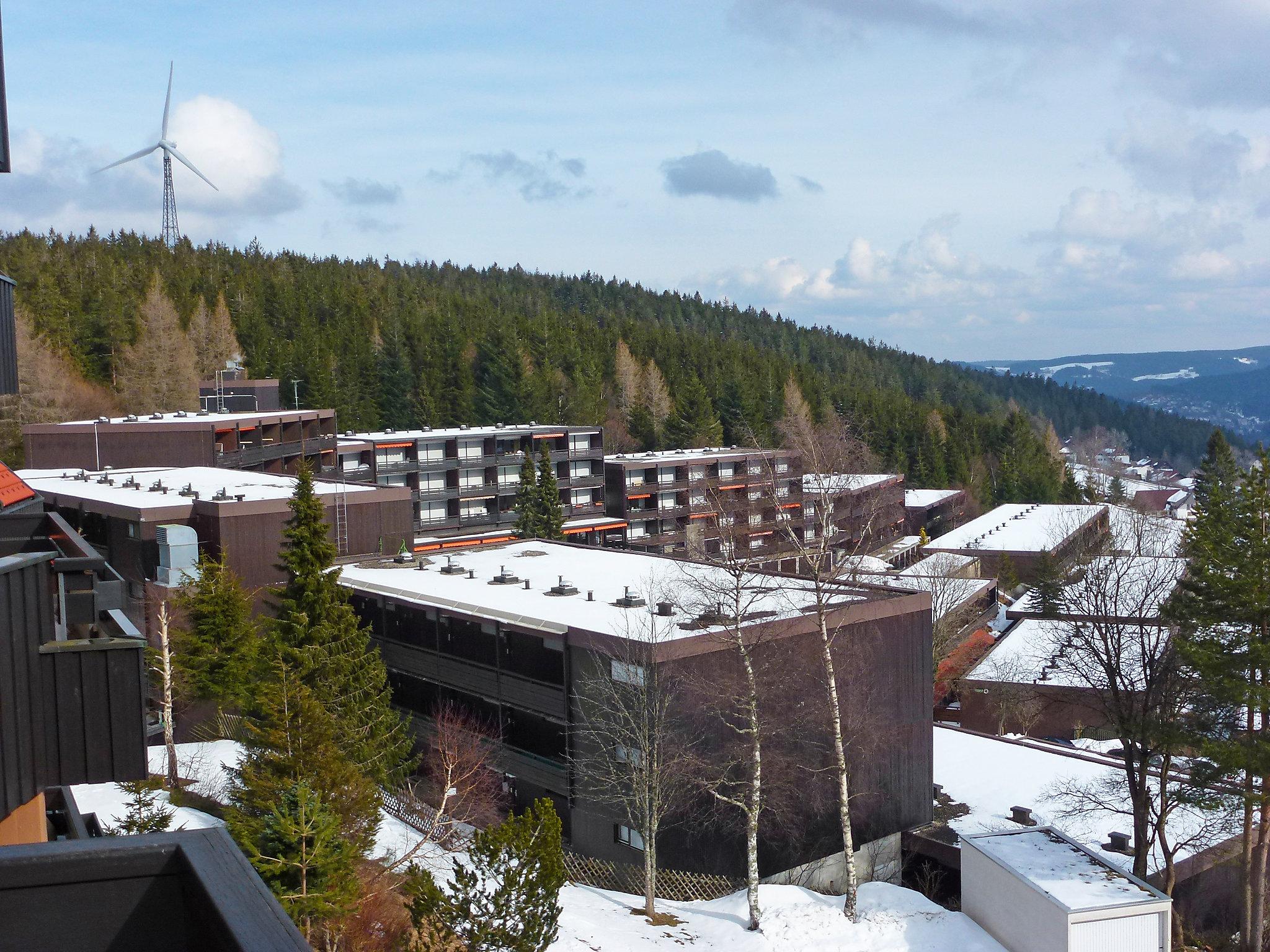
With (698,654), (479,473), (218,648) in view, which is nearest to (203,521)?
(218,648)

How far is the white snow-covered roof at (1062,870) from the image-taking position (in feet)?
82.6

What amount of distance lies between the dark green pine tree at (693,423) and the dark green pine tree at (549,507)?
3361 cm

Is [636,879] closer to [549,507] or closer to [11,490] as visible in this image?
[11,490]

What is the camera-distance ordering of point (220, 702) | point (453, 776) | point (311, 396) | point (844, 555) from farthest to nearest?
point (311, 396) → point (220, 702) → point (453, 776) → point (844, 555)

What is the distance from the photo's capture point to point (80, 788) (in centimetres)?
2895

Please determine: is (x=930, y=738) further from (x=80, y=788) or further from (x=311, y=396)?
(x=311, y=396)

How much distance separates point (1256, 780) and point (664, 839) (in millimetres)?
16011

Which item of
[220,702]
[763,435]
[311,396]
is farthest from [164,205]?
[220,702]

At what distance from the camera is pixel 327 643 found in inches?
1199

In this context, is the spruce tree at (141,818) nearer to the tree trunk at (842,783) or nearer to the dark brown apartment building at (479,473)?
the tree trunk at (842,783)

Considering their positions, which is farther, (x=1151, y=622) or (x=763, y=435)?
(x=763, y=435)

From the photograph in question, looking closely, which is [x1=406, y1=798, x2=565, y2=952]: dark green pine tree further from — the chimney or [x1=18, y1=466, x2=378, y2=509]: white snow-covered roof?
[x1=18, y1=466, x2=378, y2=509]: white snow-covered roof

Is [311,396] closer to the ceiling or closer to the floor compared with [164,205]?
Result: closer to the floor

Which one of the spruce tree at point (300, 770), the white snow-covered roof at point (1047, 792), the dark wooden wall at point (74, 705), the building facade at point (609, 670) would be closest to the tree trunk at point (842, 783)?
the building facade at point (609, 670)
